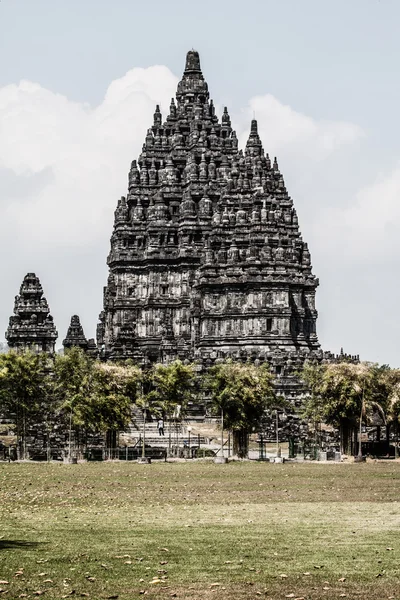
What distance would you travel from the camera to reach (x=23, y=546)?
3578 centimetres

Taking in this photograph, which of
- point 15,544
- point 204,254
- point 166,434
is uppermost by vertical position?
point 204,254

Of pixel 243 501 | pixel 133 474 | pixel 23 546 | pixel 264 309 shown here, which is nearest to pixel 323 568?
pixel 23 546

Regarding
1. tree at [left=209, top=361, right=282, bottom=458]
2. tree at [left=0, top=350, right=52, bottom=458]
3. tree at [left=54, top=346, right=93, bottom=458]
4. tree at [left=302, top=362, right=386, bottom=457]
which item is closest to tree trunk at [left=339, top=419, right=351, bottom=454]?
tree at [left=302, top=362, right=386, bottom=457]

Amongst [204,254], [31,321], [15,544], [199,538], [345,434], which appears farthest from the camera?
[31,321]

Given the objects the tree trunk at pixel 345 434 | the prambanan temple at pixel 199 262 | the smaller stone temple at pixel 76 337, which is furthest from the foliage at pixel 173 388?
the smaller stone temple at pixel 76 337

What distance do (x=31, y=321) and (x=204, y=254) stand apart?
132 ft

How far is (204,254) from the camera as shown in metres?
142

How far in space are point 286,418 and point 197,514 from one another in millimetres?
68384

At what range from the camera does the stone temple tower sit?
137 m

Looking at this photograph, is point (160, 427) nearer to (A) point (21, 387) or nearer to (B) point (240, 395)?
(A) point (21, 387)

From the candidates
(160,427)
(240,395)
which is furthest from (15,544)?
(160,427)

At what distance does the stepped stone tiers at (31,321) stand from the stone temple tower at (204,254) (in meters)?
6.74

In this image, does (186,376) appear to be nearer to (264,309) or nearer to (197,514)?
(264,309)

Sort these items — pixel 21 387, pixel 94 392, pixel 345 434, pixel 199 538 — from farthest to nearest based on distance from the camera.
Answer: pixel 21 387, pixel 94 392, pixel 345 434, pixel 199 538
